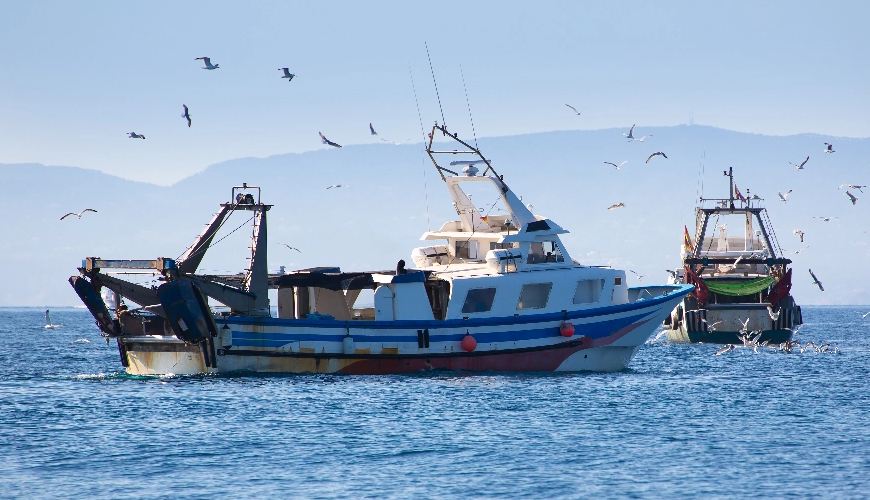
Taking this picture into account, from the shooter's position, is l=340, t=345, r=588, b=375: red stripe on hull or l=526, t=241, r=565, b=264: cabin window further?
l=526, t=241, r=565, b=264: cabin window

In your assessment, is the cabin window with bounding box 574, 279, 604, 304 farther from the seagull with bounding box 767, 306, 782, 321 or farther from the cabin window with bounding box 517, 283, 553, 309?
the seagull with bounding box 767, 306, 782, 321

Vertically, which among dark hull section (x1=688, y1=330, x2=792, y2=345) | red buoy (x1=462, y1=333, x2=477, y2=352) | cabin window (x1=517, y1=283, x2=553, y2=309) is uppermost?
cabin window (x1=517, y1=283, x2=553, y2=309)

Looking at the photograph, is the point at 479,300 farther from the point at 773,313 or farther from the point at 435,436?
the point at 773,313

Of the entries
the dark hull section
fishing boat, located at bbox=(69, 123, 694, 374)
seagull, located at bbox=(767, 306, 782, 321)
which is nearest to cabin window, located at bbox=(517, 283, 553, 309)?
fishing boat, located at bbox=(69, 123, 694, 374)

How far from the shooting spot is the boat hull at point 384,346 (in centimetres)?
3100

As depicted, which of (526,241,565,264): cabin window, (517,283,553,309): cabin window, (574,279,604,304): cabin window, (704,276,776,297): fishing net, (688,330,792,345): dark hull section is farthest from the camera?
(688,330,792,345): dark hull section

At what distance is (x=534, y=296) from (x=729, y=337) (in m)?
27.8

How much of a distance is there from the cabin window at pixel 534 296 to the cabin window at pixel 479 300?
1219 millimetres

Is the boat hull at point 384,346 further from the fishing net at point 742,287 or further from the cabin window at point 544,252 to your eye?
the fishing net at point 742,287

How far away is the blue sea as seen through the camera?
20.1 metres

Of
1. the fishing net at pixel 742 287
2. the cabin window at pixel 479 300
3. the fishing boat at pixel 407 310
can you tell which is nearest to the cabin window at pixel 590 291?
the fishing boat at pixel 407 310

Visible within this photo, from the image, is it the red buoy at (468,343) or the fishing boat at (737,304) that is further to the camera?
the fishing boat at (737,304)

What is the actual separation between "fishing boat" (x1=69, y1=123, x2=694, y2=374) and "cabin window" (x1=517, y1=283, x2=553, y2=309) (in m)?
0.04

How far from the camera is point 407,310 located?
32.3 m
